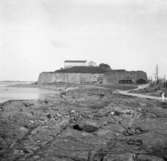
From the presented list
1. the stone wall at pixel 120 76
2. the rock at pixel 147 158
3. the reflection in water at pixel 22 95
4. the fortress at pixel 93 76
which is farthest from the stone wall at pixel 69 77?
the rock at pixel 147 158

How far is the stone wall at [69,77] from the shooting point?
313ft

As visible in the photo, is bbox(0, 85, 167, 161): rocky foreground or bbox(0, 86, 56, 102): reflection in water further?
bbox(0, 86, 56, 102): reflection in water

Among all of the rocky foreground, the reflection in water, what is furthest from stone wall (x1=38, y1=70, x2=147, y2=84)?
the rocky foreground

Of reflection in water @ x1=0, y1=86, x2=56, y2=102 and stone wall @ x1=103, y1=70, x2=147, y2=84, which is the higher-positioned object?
stone wall @ x1=103, y1=70, x2=147, y2=84

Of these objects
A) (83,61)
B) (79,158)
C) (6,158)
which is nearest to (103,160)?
(79,158)

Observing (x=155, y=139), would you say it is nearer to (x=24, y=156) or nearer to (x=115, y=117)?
(x=115, y=117)

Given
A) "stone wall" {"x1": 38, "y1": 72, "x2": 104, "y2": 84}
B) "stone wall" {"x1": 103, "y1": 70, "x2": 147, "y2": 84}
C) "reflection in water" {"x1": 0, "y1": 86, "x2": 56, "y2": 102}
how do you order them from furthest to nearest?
1. "stone wall" {"x1": 38, "y1": 72, "x2": 104, "y2": 84}
2. "stone wall" {"x1": 103, "y1": 70, "x2": 147, "y2": 84}
3. "reflection in water" {"x1": 0, "y1": 86, "x2": 56, "y2": 102}

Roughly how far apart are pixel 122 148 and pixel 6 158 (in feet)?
17.0

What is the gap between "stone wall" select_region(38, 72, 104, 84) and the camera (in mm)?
95375

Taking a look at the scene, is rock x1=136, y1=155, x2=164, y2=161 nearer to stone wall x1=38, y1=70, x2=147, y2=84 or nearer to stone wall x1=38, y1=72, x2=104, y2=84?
stone wall x1=38, y1=70, x2=147, y2=84

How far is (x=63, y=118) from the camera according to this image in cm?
1548

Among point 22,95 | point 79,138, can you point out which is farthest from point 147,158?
point 22,95

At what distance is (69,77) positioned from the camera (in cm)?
10325

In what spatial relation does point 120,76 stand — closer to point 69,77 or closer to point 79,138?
point 69,77
